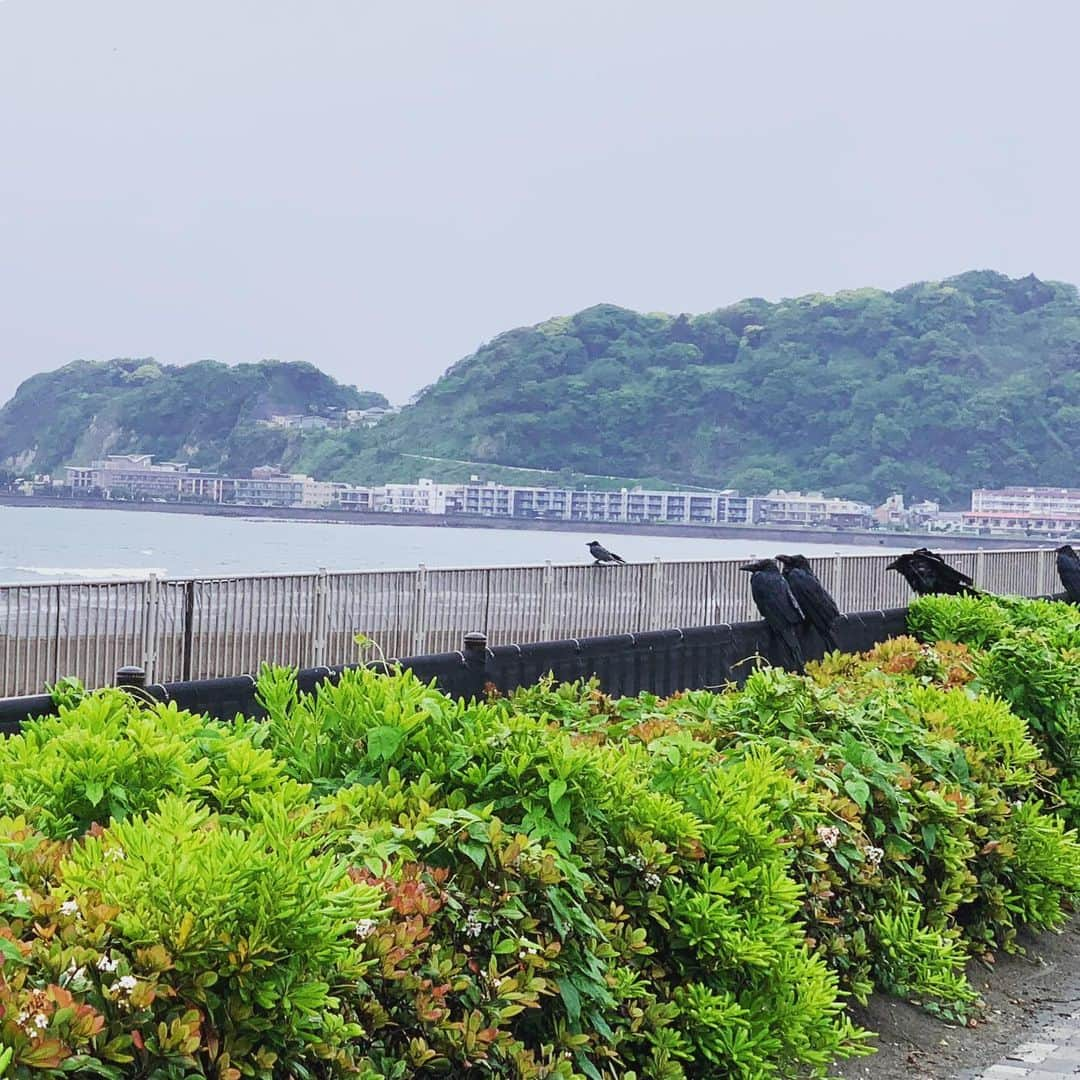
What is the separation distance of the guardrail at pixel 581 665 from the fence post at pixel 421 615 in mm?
4246

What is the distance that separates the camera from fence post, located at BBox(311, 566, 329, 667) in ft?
54.3

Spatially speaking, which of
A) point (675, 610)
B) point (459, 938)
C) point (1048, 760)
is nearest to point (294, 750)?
point (459, 938)

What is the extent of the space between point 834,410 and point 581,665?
182948 mm

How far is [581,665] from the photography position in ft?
40.0

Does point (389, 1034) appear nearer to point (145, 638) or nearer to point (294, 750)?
point (294, 750)

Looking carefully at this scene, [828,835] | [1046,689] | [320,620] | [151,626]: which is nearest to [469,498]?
[320,620]

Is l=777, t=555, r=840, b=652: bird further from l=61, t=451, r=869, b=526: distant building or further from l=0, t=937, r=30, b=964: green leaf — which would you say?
l=61, t=451, r=869, b=526: distant building

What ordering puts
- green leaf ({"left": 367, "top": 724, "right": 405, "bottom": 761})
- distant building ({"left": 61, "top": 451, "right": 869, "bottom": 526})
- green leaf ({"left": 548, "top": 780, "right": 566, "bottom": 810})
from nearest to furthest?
1. green leaf ({"left": 548, "top": 780, "right": 566, "bottom": 810})
2. green leaf ({"left": 367, "top": 724, "right": 405, "bottom": 761})
3. distant building ({"left": 61, "top": 451, "right": 869, "bottom": 526})

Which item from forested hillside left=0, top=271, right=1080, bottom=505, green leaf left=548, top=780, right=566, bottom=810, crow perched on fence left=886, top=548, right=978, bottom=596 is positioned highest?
forested hillside left=0, top=271, right=1080, bottom=505

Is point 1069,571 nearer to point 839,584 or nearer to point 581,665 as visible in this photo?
point 839,584

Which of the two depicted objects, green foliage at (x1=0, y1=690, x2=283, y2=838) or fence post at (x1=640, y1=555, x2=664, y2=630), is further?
fence post at (x1=640, y1=555, x2=664, y2=630)

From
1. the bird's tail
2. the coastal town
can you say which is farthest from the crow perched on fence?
the coastal town

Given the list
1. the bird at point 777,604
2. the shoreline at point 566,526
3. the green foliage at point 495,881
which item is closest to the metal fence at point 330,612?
the bird at point 777,604

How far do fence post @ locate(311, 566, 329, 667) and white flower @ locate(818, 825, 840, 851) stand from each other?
389 inches
